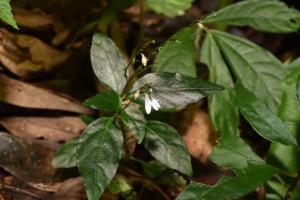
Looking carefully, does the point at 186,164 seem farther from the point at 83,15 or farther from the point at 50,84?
the point at 83,15

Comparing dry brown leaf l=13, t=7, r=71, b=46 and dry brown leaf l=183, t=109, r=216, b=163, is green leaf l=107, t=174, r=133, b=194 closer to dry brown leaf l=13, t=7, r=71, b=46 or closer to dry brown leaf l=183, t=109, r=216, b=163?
dry brown leaf l=183, t=109, r=216, b=163

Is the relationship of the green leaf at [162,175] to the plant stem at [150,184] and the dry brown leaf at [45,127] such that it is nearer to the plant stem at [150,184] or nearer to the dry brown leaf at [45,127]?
the plant stem at [150,184]

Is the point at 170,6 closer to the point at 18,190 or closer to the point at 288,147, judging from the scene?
the point at 288,147

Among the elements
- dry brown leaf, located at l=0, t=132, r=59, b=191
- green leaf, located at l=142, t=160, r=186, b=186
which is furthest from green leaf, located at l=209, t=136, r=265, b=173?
dry brown leaf, located at l=0, t=132, r=59, b=191

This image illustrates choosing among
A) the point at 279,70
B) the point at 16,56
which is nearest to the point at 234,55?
the point at 279,70

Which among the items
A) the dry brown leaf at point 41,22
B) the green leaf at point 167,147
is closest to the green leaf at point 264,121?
the green leaf at point 167,147
